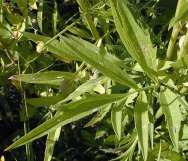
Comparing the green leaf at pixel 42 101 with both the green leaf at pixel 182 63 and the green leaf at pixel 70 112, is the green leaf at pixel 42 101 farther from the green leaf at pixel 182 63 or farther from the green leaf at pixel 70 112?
the green leaf at pixel 182 63

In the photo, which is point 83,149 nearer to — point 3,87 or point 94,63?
point 3,87

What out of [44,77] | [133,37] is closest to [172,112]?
[133,37]

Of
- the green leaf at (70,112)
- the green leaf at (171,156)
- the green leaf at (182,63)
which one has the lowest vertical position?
the green leaf at (171,156)

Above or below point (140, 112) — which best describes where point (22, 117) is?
below

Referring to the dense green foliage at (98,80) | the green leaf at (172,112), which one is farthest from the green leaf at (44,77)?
the green leaf at (172,112)

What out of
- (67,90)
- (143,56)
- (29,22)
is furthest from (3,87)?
(143,56)

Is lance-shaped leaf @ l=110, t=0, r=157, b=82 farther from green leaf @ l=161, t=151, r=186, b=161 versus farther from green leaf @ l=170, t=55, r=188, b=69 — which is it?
green leaf @ l=161, t=151, r=186, b=161

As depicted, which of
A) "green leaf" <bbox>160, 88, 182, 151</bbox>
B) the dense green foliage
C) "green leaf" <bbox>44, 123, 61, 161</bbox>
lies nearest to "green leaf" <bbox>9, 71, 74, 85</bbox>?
the dense green foliage
